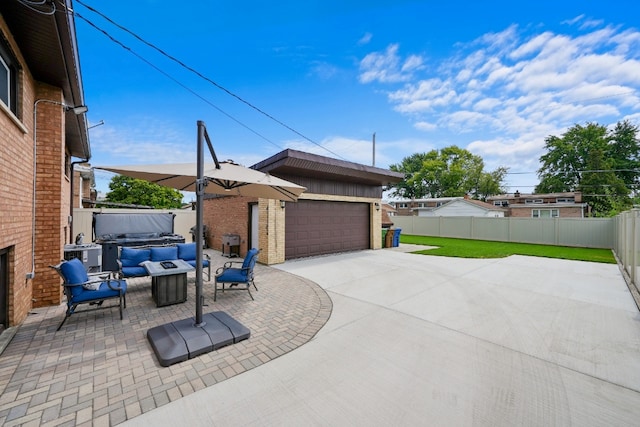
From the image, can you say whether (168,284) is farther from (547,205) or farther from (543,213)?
(543,213)

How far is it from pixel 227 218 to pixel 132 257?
582 centimetres

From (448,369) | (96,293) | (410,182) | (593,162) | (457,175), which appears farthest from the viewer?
(410,182)

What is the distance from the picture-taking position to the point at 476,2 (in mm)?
7867

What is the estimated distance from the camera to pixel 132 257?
240 inches

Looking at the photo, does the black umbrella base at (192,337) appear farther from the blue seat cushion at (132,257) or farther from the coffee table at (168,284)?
the blue seat cushion at (132,257)

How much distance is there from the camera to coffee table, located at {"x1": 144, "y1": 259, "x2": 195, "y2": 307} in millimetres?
4797

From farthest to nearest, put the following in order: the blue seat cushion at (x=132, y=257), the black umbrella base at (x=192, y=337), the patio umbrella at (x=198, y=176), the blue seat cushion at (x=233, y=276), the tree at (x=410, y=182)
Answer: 1. the tree at (x=410, y=182)
2. the blue seat cushion at (x=132, y=257)
3. the blue seat cushion at (x=233, y=276)
4. the patio umbrella at (x=198, y=176)
5. the black umbrella base at (x=192, y=337)

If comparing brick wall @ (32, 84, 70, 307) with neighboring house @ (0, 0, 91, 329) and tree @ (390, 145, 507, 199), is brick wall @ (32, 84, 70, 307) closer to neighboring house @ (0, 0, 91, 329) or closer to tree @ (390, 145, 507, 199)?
neighboring house @ (0, 0, 91, 329)

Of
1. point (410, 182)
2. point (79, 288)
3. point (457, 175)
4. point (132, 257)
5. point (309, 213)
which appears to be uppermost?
point (457, 175)

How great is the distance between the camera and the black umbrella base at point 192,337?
3039 mm

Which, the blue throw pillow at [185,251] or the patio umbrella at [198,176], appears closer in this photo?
the patio umbrella at [198,176]

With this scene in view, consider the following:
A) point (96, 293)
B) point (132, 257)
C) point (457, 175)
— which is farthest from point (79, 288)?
point (457, 175)

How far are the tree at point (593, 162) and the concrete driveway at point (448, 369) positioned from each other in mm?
35791

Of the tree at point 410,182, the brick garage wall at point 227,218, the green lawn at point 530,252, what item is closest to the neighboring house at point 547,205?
the tree at point 410,182
